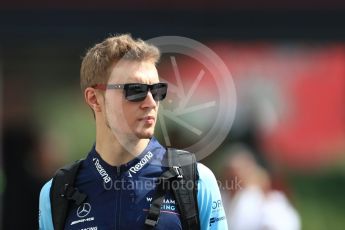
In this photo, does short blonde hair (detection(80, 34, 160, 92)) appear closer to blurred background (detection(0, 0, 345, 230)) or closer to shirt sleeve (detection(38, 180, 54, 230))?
shirt sleeve (detection(38, 180, 54, 230))

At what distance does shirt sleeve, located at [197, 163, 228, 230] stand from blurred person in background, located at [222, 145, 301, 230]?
2.85 m

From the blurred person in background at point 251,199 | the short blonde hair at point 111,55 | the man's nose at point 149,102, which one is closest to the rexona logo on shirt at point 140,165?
the man's nose at point 149,102

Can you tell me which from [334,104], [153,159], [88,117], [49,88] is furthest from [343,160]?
[153,159]

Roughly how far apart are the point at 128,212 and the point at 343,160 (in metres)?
3.46

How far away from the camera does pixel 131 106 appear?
2.65 meters

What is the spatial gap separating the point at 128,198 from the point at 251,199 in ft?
9.98

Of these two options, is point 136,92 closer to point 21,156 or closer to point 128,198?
point 128,198

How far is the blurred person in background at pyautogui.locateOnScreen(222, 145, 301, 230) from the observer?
5426 millimetres

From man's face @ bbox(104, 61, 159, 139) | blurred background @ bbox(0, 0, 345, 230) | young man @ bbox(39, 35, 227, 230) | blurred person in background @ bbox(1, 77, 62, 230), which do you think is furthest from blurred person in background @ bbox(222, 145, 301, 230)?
man's face @ bbox(104, 61, 159, 139)

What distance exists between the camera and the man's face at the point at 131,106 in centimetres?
262

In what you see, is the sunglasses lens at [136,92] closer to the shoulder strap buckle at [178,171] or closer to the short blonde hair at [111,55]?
the short blonde hair at [111,55]

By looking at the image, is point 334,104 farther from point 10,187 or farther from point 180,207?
point 180,207

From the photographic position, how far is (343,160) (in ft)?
18.6

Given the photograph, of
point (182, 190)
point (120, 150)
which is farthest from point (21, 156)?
point (182, 190)
